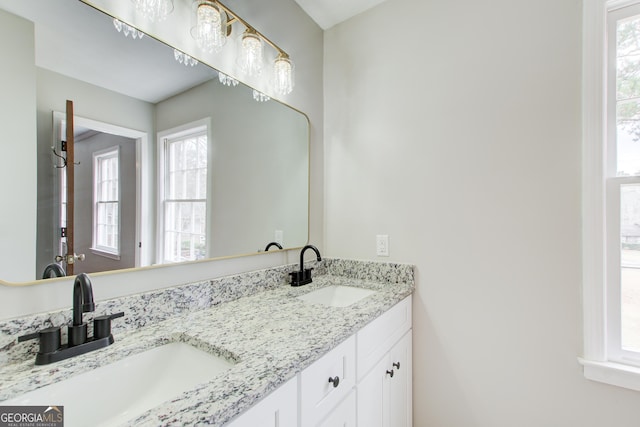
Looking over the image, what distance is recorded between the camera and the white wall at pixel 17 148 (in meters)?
0.70

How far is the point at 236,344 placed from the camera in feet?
2.62

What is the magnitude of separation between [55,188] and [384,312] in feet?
4.14

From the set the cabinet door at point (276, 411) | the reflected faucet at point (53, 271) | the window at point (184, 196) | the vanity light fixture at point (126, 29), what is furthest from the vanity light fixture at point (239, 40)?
the cabinet door at point (276, 411)

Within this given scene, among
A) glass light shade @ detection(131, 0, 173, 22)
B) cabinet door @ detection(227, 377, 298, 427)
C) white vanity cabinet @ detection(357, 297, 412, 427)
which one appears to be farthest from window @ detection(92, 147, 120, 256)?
white vanity cabinet @ detection(357, 297, 412, 427)

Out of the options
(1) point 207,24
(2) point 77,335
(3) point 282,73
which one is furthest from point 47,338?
(3) point 282,73

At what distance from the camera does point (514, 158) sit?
4.32ft

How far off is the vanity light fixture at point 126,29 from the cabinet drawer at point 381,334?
4.37 ft

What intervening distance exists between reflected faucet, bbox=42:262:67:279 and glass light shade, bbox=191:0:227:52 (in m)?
0.95

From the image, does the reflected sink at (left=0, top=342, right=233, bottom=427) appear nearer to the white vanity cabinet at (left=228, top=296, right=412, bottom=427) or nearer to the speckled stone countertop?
the speckled stone countertop

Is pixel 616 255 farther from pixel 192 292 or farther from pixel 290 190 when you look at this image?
pixel 192 292

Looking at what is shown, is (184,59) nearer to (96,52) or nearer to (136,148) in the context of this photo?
(96,52)

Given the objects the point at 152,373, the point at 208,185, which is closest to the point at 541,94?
the point at 208,185

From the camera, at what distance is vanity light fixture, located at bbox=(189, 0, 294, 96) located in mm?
1082

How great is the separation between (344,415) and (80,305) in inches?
35.1
